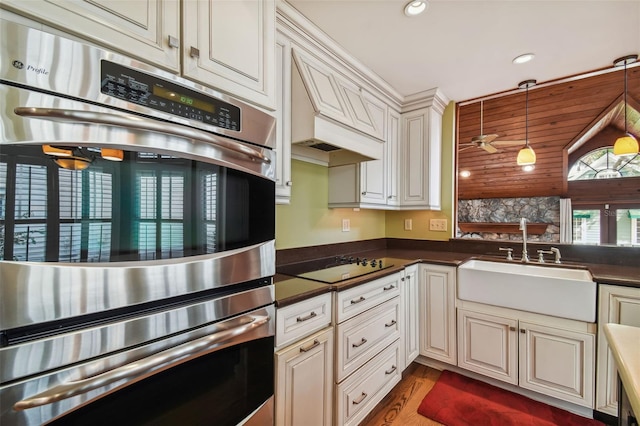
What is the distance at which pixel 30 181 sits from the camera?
1.91 feet

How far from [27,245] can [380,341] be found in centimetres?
171

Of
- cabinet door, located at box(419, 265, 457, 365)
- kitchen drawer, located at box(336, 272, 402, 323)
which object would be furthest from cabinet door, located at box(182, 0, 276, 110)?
cabinet door, located at box(419, 265, 457, 365)

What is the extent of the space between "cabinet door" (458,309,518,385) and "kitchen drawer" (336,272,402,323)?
0.65m

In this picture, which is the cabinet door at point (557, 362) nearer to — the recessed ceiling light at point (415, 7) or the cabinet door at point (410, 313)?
the cabinet door at point (410, 313)

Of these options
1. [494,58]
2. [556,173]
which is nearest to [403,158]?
[494,58]

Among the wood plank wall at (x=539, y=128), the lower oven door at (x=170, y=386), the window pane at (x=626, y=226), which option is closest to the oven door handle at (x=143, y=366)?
the lower oven door at (x=170, y=386)

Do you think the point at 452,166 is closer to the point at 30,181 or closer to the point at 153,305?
the point at 153,305

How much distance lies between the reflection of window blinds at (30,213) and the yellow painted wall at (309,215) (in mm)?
1300

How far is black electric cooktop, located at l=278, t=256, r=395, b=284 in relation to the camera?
1571 mm

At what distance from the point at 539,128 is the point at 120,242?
667cm

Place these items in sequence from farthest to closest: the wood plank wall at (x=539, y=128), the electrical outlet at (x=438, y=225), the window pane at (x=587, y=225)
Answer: the window pane at (x=587, y=225), the wood plank wall at (x=539, y=128), the electrical outlet at (x=438, y=225)

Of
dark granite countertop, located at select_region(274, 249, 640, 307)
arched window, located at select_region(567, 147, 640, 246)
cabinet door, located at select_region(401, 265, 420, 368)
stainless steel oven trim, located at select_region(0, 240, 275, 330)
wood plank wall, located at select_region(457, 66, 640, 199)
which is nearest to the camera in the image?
stainless steel oven trim, located at select_region(0, 240, 275, 330)

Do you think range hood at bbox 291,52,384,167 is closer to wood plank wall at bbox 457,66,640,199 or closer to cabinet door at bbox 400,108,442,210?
cabinet door at bbox 400,108,442,210

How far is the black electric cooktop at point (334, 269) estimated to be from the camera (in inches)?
61.9
